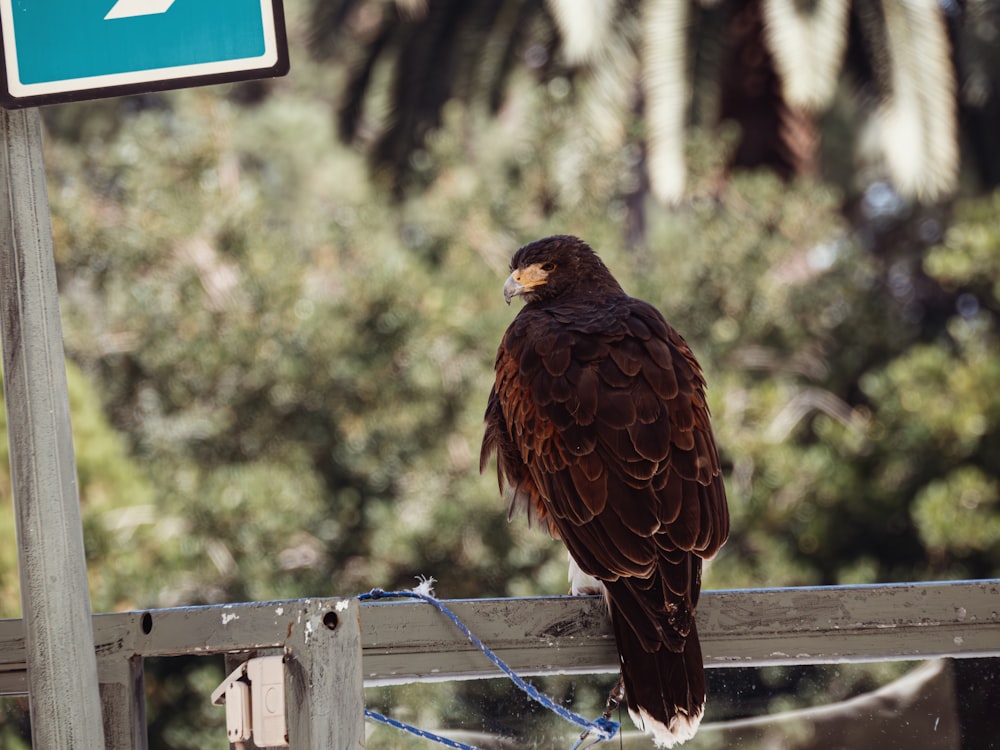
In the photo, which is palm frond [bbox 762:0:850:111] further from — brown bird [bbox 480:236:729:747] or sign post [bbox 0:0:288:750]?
sign post [bbox 0:0:288:750]

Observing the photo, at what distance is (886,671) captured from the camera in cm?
218

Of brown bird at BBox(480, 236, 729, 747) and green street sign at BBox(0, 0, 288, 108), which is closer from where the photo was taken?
green street sign at BBox(0, 0, 288, 108)

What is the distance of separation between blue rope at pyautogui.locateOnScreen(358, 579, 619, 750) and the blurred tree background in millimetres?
5847

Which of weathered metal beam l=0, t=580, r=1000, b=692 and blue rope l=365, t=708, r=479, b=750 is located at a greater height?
weathered metal beam l=0, t=580, r=1000, b=692

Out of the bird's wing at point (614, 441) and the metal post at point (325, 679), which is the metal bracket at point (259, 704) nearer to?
the metal post at point (325, 679)

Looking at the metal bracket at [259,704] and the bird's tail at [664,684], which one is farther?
the bird's tail at [664,684]

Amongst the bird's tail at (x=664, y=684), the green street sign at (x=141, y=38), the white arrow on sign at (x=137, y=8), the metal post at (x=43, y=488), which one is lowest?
the bird's tail at (x=664, y=684)

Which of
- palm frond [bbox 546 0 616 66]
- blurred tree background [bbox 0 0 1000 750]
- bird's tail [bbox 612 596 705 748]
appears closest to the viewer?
bird's tail [bbox 612 596 705 748]

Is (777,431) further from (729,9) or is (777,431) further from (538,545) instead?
(729,9)

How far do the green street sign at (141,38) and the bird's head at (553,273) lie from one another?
2.22m

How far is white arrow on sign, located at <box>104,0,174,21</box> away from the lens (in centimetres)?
200

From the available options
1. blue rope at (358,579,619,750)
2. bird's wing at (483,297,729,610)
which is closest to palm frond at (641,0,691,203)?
bird's wing at (483,297,729,610)

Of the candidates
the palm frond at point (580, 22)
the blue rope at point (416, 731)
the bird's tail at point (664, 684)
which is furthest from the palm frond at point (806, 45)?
the blue rope at point (416, 731)

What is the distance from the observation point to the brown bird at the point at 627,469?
236 cm
